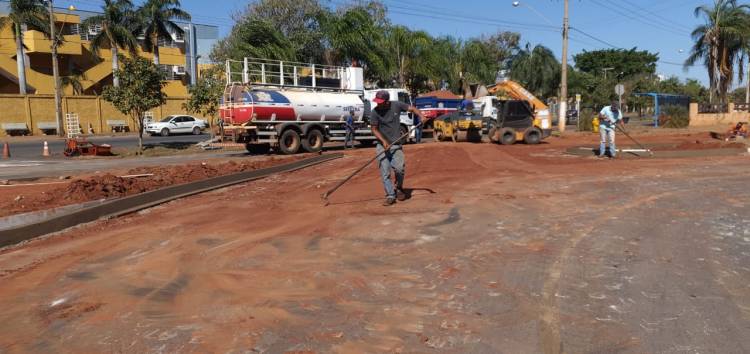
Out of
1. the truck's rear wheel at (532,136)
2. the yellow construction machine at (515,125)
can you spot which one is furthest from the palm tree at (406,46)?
the truck's rear wheel at (532,136)

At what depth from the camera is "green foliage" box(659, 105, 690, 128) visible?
36844mm

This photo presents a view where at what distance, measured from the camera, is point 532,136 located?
889 inches

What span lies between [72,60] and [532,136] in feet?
141

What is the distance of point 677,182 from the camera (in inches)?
429

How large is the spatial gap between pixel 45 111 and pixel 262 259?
41.8 m

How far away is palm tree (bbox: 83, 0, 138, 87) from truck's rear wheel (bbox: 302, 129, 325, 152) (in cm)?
2796

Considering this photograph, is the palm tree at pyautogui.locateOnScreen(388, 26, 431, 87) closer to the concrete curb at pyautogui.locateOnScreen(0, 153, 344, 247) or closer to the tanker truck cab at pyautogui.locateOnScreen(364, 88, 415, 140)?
the tanker truck cab at pyautogui.locateOnScreen(364, 88, 415, 140)

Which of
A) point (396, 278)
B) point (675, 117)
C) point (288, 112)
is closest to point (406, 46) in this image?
point (675, 117)

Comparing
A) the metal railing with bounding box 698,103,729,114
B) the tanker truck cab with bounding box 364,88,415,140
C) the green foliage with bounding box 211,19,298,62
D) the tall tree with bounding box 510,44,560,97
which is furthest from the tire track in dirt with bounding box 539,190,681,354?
the tall tree with bounding box 510,44,560,97

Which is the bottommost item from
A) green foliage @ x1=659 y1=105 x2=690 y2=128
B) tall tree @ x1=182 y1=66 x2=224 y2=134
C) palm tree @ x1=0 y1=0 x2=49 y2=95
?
green foliage @ x1=659 y1=105 x2=690 y2=128

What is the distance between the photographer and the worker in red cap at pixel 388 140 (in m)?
8.60

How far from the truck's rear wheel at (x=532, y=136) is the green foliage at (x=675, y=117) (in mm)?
19425

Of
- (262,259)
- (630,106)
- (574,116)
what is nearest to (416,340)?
(262,259)

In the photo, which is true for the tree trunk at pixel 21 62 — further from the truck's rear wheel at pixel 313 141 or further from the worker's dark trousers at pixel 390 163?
the worker's dark trousers at pixel 390 163
